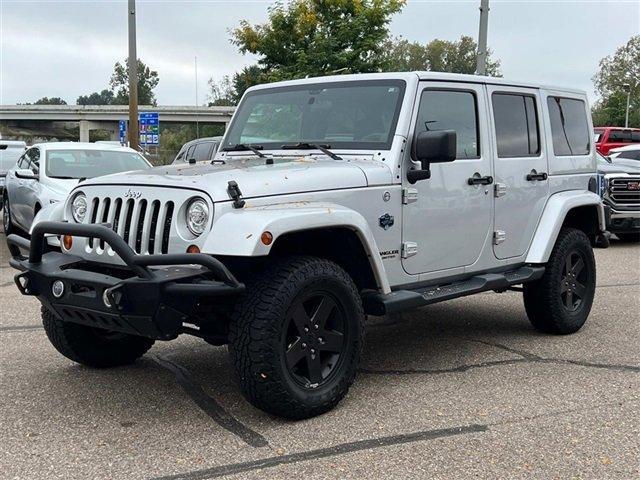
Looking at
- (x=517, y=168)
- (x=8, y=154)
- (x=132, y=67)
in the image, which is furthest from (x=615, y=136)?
(x=517, y=168)

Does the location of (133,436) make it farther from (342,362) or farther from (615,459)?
(615,459)

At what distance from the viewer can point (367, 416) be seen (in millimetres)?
4207

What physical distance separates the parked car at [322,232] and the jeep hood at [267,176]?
1 cm

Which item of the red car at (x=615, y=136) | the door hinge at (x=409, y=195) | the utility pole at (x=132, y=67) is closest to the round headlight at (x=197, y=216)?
the door hinge at (x=409, y=195)

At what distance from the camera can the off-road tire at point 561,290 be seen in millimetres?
5977

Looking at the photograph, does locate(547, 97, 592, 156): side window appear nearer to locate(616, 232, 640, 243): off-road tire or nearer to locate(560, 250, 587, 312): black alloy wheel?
locate(560, 250, 587, 312): black alloy wheel

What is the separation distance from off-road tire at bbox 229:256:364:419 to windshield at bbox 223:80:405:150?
1.13m

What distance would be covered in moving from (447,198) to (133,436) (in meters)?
2.52

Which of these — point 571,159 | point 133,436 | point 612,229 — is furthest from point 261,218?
point 612,229

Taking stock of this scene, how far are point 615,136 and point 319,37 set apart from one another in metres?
12.6

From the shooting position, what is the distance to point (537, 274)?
5.77 m

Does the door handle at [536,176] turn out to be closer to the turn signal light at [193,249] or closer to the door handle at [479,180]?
the door handle at [479,180]

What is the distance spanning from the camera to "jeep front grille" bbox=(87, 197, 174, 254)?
12.9 feet

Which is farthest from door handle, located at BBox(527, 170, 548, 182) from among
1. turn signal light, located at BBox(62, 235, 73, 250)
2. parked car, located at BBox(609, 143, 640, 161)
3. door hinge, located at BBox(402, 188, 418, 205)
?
parked car, located at BBox(609, 143, 640, 161)
